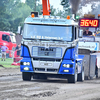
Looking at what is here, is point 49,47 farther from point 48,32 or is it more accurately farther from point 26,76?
point 26,76

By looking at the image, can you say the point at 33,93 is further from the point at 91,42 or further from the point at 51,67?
the point at 91,42

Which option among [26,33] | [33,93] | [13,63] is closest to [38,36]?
[26,33]

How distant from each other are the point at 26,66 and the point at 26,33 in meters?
1.43

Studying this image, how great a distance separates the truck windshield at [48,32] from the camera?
15141mm

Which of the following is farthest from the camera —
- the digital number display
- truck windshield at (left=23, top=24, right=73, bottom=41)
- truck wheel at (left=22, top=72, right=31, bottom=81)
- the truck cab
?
the digital number display

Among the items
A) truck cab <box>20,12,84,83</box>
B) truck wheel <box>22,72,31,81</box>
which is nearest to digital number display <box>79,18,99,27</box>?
truck wheel <box>22,72,31,81</box>

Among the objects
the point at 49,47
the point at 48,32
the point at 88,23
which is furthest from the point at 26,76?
the point at 88,23

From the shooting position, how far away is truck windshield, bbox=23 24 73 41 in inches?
596

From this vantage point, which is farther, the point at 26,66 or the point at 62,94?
the point at 26,66

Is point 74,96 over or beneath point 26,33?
beneath

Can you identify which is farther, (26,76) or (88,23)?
(88,23)

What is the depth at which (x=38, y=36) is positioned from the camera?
600 inches

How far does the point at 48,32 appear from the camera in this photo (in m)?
15.2

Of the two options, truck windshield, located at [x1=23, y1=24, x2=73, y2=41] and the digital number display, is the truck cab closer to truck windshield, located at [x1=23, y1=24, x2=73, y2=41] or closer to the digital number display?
truck windshield, located at [x1=23, y1=24, x2=73, y2=41]
